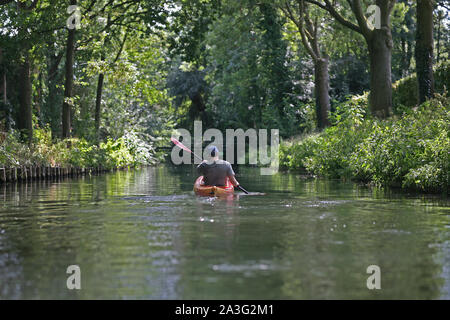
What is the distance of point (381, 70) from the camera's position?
28.6 meters

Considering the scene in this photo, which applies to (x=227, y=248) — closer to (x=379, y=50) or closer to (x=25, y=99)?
(x=379, y=50)

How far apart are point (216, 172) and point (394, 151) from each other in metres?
4.76

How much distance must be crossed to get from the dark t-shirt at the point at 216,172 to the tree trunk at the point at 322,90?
71.9 feet

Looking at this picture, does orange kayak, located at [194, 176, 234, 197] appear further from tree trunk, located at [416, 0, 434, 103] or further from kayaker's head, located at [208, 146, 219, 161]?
tree trunk, located at [416, 0, 434, 103]

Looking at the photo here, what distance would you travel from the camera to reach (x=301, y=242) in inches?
363

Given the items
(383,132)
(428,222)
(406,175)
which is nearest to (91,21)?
(383,132)

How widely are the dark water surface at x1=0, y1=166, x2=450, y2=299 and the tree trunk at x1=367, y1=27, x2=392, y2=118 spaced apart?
45.8 feet

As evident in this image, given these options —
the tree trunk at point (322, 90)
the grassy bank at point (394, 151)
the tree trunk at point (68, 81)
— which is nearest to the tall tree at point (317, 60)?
the tree trunk at point (322, 90)

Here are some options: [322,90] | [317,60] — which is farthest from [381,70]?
[322,90]

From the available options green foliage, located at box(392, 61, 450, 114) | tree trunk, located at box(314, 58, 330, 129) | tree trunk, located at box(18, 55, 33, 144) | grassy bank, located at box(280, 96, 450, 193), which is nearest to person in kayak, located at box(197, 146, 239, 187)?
grassy bank, located at box(280, 96, 450, 193)

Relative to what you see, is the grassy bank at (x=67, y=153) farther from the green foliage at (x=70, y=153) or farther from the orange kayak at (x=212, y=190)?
the orange kayak at (x=212, y=190)

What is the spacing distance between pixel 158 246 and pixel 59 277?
6.73 feet

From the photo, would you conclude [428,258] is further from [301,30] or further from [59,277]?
[301,30]

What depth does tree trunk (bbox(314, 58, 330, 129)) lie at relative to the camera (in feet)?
127
